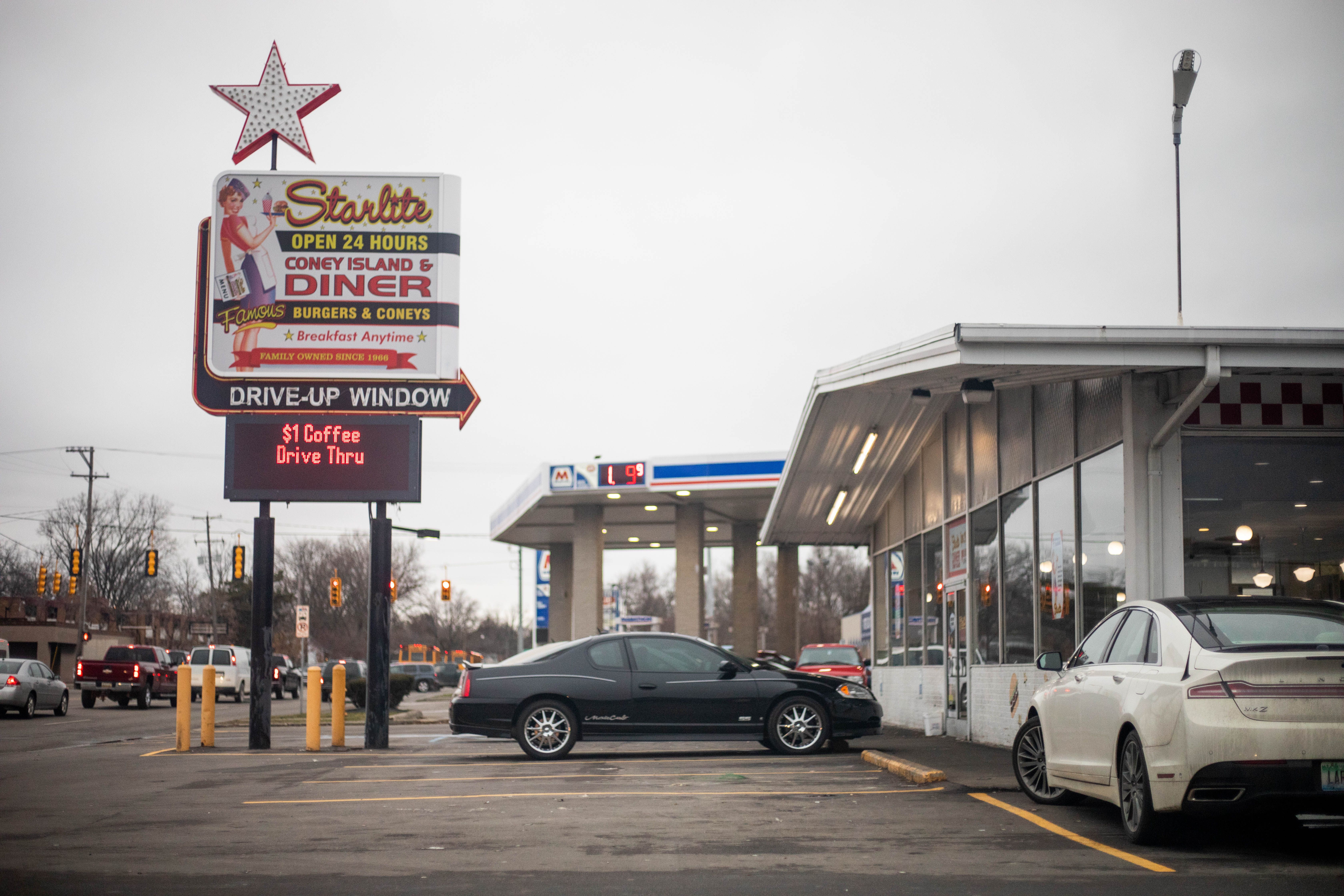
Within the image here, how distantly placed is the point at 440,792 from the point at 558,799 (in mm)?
1345

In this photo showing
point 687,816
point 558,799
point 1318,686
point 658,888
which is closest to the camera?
point 658,888

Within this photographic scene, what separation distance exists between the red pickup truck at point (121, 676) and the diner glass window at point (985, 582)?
2664 centimetres

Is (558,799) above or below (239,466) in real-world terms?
below

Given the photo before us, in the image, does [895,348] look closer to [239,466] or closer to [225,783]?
[225,783]

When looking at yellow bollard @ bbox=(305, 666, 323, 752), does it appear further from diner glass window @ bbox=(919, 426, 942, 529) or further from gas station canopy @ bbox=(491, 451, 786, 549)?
gas station canopy @ bbox=(491, 451, 786, 549)

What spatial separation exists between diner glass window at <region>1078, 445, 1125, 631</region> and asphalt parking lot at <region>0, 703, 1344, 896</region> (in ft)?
6.45

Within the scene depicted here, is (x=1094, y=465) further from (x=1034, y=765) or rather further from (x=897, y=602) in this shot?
(x=897, y=602)

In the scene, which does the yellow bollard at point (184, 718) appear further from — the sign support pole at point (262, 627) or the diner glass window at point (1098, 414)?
the diner glass window at point (1098, 414)

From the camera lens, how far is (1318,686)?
6961 millimetres

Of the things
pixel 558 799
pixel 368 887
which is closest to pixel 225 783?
pixel 558 799

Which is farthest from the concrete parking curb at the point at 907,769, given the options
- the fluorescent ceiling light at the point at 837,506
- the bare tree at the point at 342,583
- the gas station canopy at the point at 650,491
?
the bare tree at the point at 342,583

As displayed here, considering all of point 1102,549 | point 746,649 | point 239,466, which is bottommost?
point 746,649

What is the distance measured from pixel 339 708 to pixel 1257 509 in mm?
11595

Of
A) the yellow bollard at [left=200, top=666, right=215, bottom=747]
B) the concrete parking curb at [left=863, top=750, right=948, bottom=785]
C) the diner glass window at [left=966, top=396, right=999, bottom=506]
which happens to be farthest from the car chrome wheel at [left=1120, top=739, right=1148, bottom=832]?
the yellow bollard at [left=200, top=666, right=215, bottom=747]
